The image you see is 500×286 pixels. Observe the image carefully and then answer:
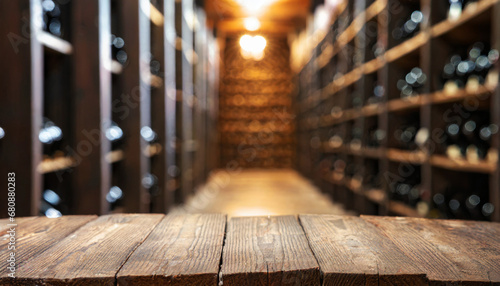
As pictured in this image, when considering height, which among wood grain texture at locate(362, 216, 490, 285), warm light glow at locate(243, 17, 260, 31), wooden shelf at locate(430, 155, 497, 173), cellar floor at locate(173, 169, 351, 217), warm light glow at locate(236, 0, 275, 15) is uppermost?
warm light glow at locate(243, 17, 260, 31)

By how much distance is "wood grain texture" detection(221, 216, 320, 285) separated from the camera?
26.8 inches

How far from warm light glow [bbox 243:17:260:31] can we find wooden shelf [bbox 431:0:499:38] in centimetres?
535

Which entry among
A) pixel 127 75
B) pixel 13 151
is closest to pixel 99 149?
pixel 13 151

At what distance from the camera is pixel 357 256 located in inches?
29.6

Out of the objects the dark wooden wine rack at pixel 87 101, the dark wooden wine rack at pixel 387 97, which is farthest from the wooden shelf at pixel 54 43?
the dark wooden wine rack at pixel 387 97

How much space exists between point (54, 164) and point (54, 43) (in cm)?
56

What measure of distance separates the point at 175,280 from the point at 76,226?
1.41ft

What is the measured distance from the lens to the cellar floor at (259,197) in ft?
13.9

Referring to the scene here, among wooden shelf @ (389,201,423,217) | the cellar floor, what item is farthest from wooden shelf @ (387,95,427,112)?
the cellar floor

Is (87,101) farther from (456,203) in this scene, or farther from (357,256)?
(456,203)

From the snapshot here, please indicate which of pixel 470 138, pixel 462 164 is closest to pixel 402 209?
pixel 470 138

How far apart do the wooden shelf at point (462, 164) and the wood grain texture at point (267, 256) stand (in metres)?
1.28

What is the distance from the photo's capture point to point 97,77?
2.14 metres

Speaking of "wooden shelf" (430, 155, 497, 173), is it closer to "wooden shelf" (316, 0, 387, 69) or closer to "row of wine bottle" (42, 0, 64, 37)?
"wooden shelf" (316, 0, 387, 69)
